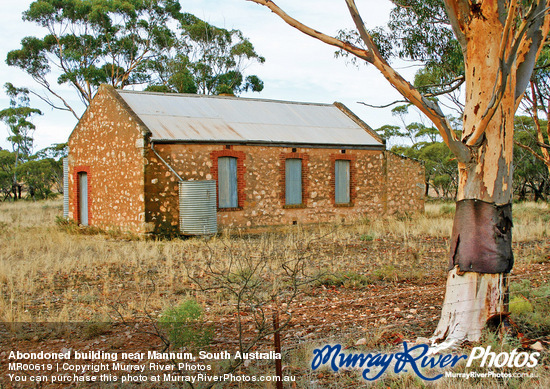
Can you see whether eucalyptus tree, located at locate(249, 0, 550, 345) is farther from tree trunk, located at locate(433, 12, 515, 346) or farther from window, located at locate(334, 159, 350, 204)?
window, located at locate(334, 159, 350, 204)

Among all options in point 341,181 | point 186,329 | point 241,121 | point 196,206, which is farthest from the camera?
point 341,181

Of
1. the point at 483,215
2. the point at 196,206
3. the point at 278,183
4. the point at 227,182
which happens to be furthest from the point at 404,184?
the point at 483,215

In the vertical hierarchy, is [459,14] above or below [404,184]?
above

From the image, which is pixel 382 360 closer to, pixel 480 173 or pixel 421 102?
pixel 480 173

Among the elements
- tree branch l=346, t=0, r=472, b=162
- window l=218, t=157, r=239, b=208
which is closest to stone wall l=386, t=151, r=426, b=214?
window l=218, t=157, r=239, b=208

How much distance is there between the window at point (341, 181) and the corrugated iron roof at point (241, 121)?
736mm

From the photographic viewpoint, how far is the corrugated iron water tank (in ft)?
47.4

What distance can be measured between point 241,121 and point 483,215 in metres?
13.1

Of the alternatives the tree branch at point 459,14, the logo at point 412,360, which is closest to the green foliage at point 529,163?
the tree branch at point 459,14

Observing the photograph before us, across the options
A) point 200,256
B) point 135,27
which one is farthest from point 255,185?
point 135,27

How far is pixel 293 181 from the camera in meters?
17.2

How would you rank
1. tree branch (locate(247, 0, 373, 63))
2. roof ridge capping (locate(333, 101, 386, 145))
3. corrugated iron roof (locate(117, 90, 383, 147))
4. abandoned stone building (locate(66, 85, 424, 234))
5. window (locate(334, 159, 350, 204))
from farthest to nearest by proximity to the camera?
roof ridge capping (locate(333, 101, 386, 145))
window (locate(334, 159, 350, 204))
corrugated iron roof (locate(117, 90, 383, 147))
abandoned stone building (locate(66, 85, 424, 234))
tree branch (locate(247, 0, 373, 63))

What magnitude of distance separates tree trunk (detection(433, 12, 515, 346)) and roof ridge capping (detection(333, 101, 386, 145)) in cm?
1409

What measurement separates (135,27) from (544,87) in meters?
25.6
